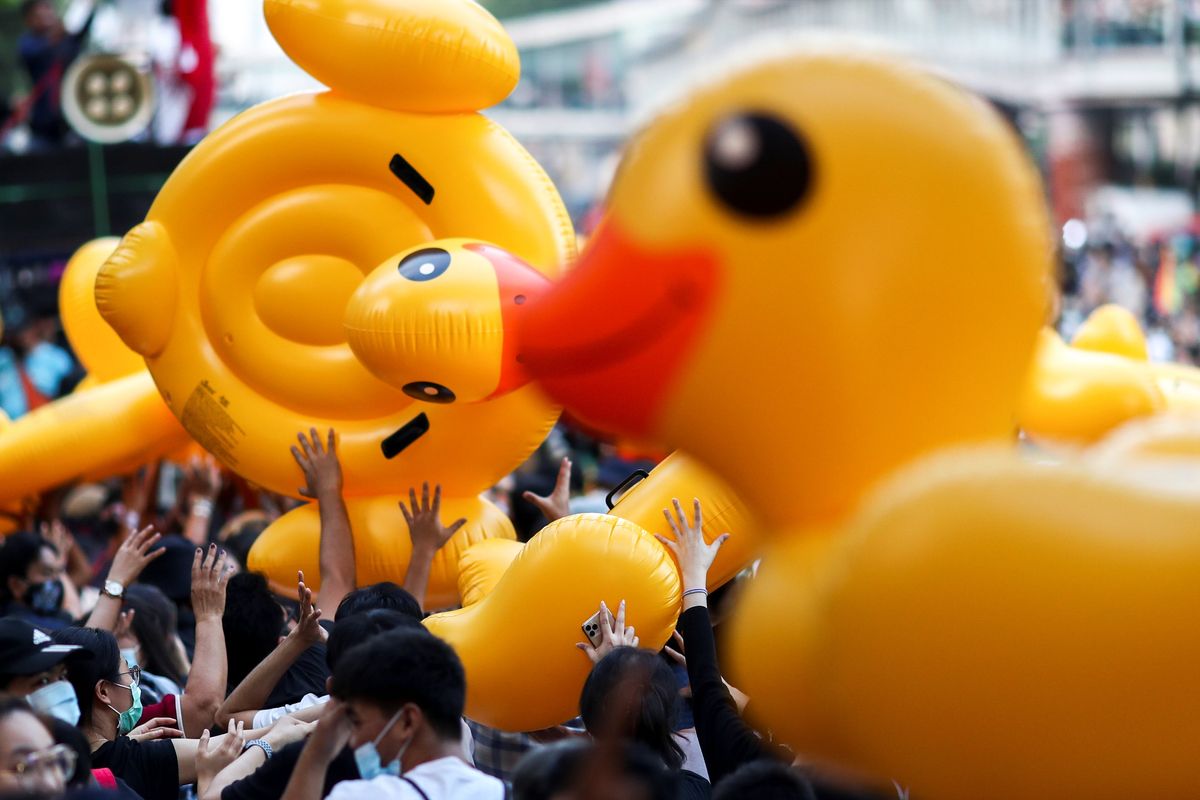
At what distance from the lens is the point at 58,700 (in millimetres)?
2824

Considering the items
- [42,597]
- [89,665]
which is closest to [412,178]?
[42,597]

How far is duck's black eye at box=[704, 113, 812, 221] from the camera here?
2.07 meters

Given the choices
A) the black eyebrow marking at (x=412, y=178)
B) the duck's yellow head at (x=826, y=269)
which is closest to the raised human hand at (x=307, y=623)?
the duck's yellow head at (x=826, y=269)

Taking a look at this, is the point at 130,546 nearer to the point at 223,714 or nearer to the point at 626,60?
the point at 223,714

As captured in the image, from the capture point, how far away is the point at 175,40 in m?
10.3

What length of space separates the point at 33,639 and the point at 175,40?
8314 mm

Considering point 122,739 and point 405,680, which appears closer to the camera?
point 405,680

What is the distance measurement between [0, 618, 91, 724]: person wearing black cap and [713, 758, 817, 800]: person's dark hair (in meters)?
1.28

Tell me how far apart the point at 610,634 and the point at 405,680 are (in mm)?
940

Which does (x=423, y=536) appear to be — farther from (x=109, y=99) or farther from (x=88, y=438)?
(x=109, y=99)

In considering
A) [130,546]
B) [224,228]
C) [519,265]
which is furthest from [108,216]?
[519,265]

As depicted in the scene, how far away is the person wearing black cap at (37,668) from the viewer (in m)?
2.75

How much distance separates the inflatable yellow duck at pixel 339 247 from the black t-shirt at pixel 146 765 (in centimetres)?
135

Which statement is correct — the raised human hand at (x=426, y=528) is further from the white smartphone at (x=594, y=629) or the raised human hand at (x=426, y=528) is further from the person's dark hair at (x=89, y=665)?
the person's dark hair at (x=89, y=665)
